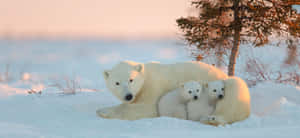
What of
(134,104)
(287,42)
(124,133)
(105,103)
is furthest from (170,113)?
(287,42)

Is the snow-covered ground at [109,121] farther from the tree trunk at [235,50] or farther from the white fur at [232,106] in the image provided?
the tree trunk at [235,50]

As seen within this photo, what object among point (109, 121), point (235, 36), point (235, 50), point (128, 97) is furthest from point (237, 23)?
point (109, 121)

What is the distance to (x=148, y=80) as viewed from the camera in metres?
5.53

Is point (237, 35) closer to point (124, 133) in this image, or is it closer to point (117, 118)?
point (117, 118)

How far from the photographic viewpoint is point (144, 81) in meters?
5.46

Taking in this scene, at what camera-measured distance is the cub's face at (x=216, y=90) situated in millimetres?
5012

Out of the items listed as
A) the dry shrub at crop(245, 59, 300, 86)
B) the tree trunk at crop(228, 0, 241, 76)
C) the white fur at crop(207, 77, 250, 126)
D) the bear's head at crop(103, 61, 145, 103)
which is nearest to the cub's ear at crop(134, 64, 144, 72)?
the bear's head at crop(103, 61, 145, 103)

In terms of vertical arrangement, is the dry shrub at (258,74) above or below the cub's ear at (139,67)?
below

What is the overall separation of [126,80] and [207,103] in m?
1.28

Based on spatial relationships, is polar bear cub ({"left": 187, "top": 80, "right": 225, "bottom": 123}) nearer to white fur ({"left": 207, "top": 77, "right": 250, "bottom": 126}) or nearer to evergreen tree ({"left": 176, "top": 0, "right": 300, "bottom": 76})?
white fur ({"left": 207, "top": 77, "right": 250, "bottom": 126})

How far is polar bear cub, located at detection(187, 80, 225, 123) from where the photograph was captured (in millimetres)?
5031

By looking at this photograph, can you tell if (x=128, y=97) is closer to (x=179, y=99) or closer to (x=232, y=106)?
(x=179, y=99)

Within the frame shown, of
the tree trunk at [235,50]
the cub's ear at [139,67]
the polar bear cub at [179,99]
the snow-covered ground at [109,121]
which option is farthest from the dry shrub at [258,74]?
the cub's ear at [139,67]

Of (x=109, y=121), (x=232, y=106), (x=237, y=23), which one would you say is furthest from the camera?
(x=237, y=23)
